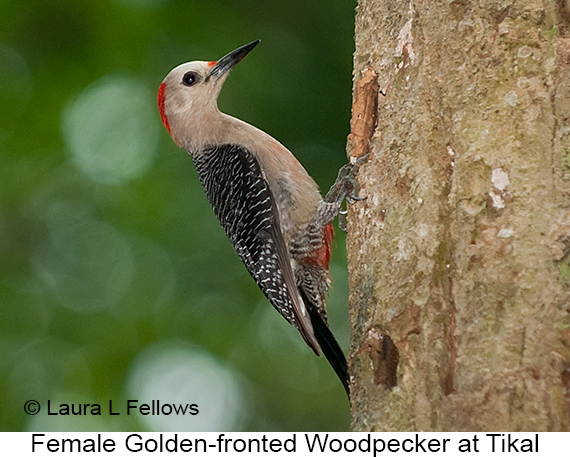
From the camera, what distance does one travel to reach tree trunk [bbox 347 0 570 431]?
2.27 meters

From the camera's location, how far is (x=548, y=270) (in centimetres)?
232

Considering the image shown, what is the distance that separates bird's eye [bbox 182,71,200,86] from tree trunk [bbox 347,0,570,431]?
2.29m

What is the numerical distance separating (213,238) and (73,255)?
4.17ft

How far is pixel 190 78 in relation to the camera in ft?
16.5

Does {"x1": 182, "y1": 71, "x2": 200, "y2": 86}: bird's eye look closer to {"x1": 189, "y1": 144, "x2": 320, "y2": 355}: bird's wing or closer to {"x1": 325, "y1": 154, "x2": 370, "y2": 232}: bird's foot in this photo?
{"x1": 189, "y1": 144, "x2": 320, "y2": 355}: bird's wing

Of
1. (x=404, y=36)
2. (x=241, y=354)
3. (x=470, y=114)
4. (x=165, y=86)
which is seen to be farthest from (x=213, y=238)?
(x=470, y=114)

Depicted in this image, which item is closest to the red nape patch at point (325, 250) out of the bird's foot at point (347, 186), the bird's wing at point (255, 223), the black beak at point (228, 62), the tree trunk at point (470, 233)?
the bird's foot at point (347, 186)

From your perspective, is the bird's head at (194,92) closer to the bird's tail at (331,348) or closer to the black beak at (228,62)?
the black beak at (228,62)

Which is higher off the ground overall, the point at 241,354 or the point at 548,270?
the point at 548,270

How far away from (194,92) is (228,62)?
320 mm

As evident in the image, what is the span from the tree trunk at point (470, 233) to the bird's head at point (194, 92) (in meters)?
2.19

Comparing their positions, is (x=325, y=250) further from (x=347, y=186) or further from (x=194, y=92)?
(x=194, y=92)

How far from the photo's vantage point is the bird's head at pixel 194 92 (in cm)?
498

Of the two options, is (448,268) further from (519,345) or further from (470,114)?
(470,114)
